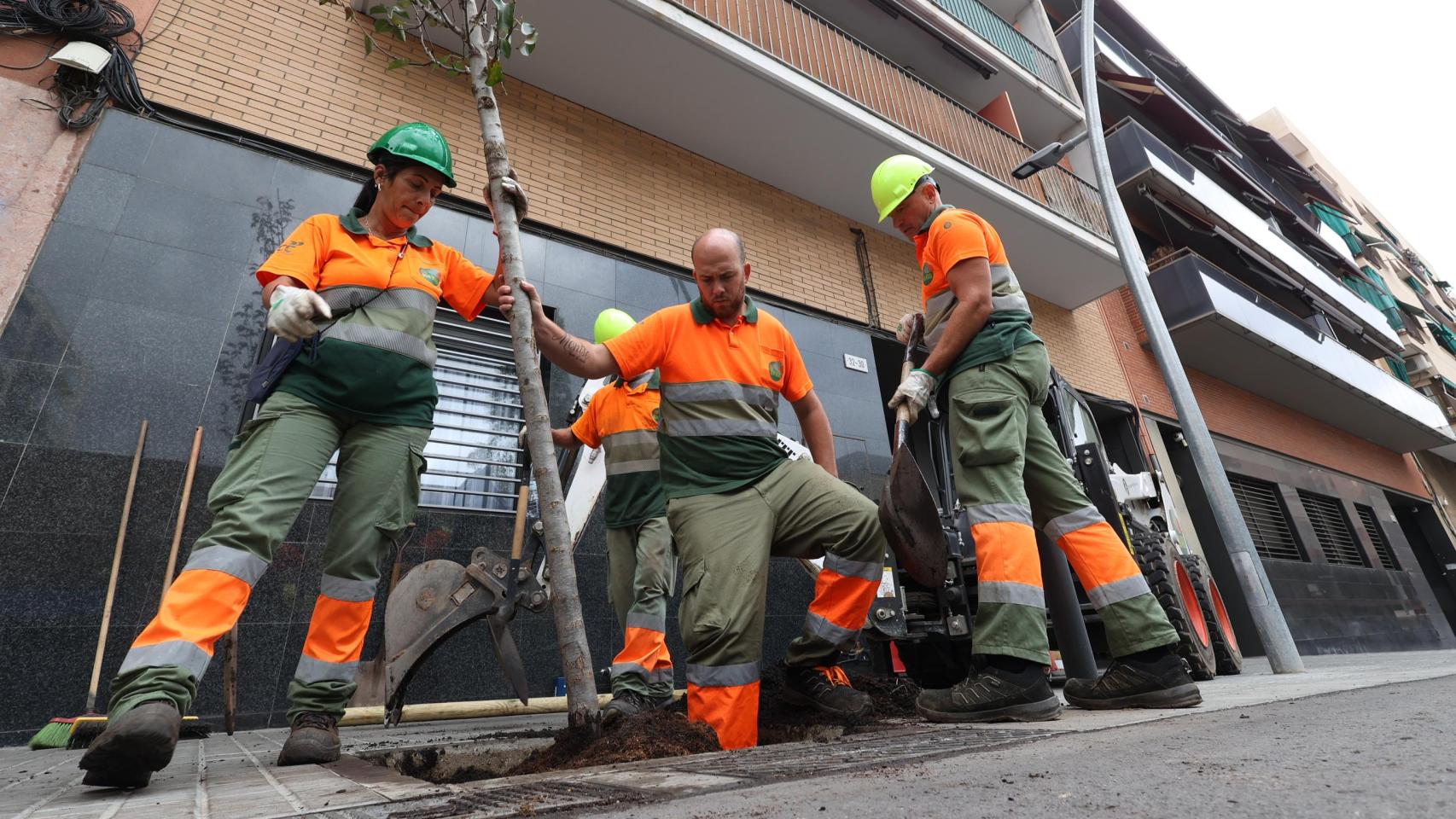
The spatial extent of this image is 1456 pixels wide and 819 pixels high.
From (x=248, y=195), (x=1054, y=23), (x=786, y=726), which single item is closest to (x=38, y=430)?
(x=248, y=195)

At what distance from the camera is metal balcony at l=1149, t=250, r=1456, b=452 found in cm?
1114

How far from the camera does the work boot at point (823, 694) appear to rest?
2.27 m

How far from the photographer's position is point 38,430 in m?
3.21

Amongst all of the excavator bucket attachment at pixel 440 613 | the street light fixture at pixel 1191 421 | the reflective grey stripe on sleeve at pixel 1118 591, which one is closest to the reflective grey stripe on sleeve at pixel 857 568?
the reflective grey stripe on sleeve at pixel 1118 591

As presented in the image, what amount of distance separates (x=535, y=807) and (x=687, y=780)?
257mm

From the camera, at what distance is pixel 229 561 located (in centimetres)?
168

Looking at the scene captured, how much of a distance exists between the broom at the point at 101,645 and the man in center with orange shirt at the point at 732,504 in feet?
8.18

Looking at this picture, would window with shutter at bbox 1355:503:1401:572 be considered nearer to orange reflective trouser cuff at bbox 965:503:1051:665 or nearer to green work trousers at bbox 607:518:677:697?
orange reflective trouser cuff at bbox 965:503:1051:665

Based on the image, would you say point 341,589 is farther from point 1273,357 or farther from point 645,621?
point 1273,357

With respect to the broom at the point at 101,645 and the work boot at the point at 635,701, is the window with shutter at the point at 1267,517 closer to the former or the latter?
the work boot at the point at 635,701

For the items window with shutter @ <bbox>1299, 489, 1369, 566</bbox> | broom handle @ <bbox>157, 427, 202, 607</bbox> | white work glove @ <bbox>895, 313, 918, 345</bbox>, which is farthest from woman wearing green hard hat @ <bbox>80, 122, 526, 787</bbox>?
window with shutter @ <bbox>1299, 489, 1369, 566</bbox>

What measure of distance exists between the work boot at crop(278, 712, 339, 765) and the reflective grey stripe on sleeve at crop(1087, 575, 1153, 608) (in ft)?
7.64

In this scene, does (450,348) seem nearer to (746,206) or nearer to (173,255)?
(173,255)

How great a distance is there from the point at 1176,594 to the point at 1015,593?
9.18 feet
